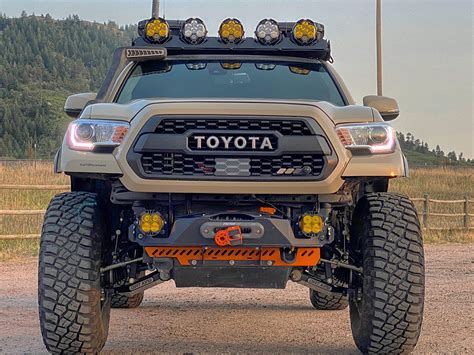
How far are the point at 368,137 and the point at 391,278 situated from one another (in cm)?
89

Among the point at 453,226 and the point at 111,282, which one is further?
the point at 453,226

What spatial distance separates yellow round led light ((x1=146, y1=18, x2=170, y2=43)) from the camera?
671cm

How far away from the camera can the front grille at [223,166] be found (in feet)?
17.2

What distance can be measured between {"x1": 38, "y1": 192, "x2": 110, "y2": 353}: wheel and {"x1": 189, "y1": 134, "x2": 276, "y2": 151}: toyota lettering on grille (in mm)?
866

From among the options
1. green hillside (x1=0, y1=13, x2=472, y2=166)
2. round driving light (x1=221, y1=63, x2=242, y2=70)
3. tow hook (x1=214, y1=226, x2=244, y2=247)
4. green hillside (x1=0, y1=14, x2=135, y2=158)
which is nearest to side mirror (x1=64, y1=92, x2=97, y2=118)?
round driving light (x1=221, y1=63, x2=242, y2=70)

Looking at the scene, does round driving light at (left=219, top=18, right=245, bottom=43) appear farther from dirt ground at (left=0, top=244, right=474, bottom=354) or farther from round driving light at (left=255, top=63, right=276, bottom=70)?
dirt ground at (left=0, top=244, right=474, bottom=354)

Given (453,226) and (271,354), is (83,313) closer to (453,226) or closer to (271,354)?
(271,354)

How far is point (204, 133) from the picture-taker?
206 inches

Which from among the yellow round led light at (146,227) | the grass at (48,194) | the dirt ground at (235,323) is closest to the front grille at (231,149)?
the yellow round led light at (146,227)

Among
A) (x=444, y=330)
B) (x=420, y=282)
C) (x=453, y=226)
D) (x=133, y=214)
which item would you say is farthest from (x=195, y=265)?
(x=453, y=226)

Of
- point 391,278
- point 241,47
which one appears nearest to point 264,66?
point 241,47

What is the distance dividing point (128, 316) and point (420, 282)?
350 cm

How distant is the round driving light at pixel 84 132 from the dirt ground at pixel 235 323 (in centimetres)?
167

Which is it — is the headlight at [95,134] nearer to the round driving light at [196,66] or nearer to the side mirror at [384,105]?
the round driving light at [196,66]
